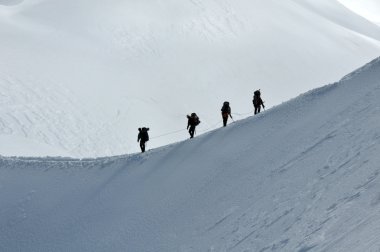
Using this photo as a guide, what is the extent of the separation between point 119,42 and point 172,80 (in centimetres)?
745

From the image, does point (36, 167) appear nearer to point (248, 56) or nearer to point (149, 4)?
point (248, 56)

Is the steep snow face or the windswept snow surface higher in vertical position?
the steep snow face

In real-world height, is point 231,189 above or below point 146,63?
below

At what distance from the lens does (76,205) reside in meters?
21.0

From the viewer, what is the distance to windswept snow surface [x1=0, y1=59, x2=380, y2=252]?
11.9m

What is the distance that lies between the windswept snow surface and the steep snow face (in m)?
12.7

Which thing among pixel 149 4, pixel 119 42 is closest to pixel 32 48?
pixel 119 42

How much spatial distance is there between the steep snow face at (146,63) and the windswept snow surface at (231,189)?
12727mm

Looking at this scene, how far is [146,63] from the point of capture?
5344cm

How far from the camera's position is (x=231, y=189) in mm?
17469

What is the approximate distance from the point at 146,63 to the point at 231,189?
37054 mm

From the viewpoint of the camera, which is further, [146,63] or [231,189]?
[146,63]

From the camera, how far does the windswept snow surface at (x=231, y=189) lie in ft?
39.1

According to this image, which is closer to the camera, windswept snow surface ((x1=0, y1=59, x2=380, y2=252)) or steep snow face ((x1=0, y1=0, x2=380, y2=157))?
windswept snow surface ((x1=0, y1=59, x2=380, y2=252))
